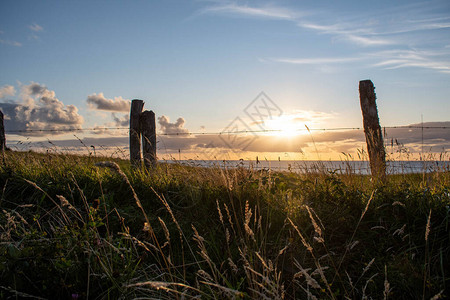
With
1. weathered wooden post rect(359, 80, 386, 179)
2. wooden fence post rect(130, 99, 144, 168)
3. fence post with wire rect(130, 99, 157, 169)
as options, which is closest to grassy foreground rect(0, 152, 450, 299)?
fence post with wire rect(130, 99, 157, 169)

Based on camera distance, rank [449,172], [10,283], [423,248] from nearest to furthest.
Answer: [10,283] < [423,248] < [449,172]

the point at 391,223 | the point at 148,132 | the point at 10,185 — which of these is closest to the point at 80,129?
the point at 148,132

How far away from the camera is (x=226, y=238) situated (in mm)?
2883

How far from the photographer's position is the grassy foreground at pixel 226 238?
104 inches

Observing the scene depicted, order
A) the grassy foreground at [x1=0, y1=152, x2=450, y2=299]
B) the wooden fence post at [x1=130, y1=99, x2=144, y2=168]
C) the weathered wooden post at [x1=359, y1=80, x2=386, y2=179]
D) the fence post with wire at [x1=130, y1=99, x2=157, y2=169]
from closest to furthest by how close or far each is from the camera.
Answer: the grassy foreground at [x1=0, y1=152, x2=450, y2=299] → the weathered wooden post at [x1=359, y1=80, x2=386, y2=179] → the fence post with wire at [x1=130, y1=99, x2=157, y2=169] → the wooden fence post at [x1=130, y1=99, x2=144, y2=168]

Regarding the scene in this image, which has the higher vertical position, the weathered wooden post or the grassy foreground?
the weathered wooden post

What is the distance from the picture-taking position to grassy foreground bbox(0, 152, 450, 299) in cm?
264

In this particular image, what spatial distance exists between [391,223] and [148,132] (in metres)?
5.14

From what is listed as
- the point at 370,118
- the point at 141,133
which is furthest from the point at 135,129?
the point at 370,118

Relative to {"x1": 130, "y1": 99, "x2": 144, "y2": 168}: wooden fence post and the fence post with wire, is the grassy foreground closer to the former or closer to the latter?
the fence post with wire

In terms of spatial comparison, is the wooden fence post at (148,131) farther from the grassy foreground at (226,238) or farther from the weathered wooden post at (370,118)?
the weathered wooden post at (370,118)

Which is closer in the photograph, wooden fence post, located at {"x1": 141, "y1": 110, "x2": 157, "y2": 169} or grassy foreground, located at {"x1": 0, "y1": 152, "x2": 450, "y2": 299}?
grassy foreground, located at {"x1": 0, "y1": 152, "x2": 450, "y2": 299}

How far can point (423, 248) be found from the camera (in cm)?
349

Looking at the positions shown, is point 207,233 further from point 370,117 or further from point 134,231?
point 370,117
